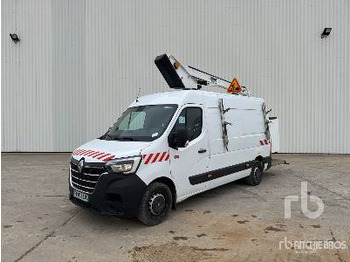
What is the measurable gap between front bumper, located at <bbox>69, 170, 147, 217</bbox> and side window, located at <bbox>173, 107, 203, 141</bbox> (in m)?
1.29

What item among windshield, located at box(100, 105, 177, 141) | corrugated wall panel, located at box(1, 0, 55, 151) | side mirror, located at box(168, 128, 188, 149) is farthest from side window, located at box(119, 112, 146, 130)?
corrugated wall panel, located at box(1, 0, 55, 151)

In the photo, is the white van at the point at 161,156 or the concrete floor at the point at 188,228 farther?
the white van at the point at 161,156

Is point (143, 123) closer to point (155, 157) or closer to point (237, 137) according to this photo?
point (155, 157)

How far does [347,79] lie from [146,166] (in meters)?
11.9

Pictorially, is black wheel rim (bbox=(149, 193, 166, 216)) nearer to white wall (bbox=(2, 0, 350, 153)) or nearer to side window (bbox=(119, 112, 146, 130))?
side window (bbox=(119, 112, 146, 130))

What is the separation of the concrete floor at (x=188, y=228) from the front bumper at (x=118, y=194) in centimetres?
36

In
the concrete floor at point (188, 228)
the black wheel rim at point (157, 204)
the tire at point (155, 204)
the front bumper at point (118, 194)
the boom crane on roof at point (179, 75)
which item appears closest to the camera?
the concrete floor at point (188, 228)

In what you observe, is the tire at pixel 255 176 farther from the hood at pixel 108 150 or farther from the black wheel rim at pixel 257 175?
the hood at pixel 108 150

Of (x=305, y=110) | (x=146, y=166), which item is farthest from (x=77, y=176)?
(x=305, y=110)

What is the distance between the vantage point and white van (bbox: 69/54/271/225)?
469 cm

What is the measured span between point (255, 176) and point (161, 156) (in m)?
3.64

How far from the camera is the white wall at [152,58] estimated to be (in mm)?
13484

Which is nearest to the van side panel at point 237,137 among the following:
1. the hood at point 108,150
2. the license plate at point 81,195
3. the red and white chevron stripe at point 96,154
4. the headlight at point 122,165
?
the hood at point 108,150

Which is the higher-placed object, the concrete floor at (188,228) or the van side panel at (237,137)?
the van side panel at (237,137)
